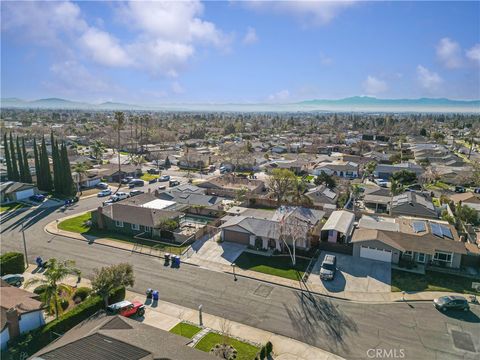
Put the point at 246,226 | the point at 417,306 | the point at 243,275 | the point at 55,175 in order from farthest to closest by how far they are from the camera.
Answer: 1. the point at 55,175
2. the point at 246,226
3. the point at 243,275
4. the point at 417,306

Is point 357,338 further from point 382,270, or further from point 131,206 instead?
point 131,206

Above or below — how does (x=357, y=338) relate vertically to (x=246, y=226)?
below

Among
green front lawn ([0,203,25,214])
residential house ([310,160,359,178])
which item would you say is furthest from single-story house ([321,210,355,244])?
green front lawn ([0,203,25,214])

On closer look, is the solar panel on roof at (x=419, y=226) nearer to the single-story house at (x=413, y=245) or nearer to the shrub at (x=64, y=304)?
the single-story house at (x=413, y=245)

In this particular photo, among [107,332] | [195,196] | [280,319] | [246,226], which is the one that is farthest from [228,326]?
[195,196]

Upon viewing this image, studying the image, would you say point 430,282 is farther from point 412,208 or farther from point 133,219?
point 133,219

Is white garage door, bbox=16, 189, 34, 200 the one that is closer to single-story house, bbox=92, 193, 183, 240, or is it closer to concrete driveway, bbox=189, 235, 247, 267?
single-story house, bbox=92, 193, 183, 240
